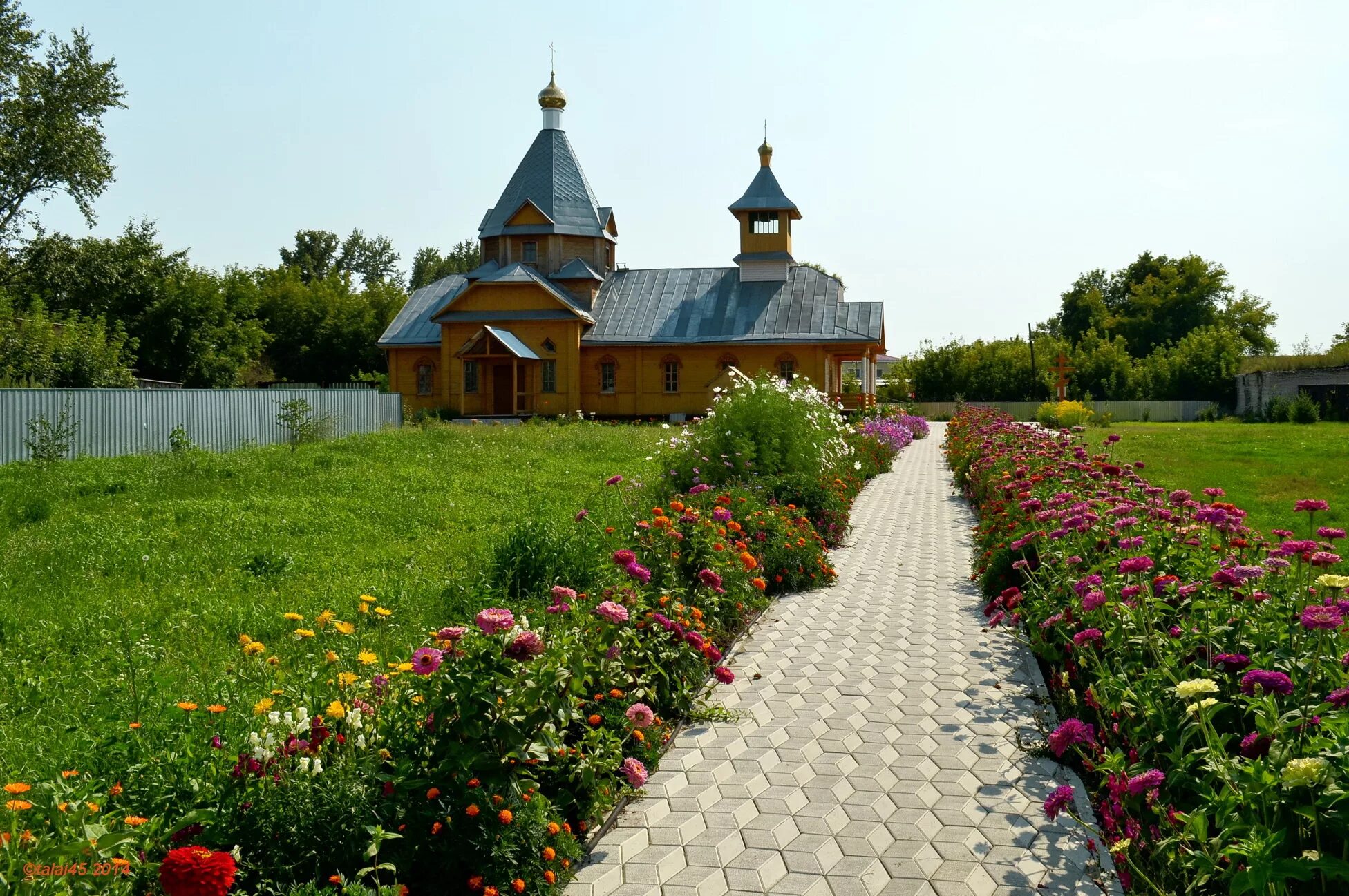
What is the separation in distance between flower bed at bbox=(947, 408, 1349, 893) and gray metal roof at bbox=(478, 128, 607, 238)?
27295 millimetres

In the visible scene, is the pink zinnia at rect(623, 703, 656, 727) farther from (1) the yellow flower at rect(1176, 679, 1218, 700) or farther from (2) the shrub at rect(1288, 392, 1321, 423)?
(2) the shrub at rect(1288, 392, 1321, 423)

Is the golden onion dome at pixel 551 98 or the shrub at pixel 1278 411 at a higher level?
the golden onion dome at pixel 551 98

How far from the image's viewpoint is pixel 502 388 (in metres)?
31.2

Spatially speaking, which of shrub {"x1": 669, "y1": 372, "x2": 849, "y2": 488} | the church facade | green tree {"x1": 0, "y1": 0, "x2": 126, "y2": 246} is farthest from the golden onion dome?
shrub {"x1": 669, "y1": 372, "x2": 849, "y2": 488}

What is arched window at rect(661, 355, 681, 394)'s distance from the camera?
3138cm

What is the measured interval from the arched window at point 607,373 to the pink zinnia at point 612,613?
91.0 feet

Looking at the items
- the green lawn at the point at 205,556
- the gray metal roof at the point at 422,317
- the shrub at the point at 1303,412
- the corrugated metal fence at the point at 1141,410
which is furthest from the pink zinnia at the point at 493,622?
the corrugated metal fence at the point at 1141,410

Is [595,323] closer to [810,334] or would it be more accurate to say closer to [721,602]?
[810,334]

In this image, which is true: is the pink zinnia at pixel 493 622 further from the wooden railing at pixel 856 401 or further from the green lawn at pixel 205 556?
the wooden railing at pixel 856 401

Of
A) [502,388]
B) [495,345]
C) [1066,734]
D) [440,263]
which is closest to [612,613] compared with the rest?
[1066,734]

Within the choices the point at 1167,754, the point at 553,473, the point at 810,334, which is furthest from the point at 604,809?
the point at 810,334

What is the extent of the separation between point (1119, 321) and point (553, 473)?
53.2 m

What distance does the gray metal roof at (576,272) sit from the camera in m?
31.6

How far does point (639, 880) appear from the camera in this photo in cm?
356
